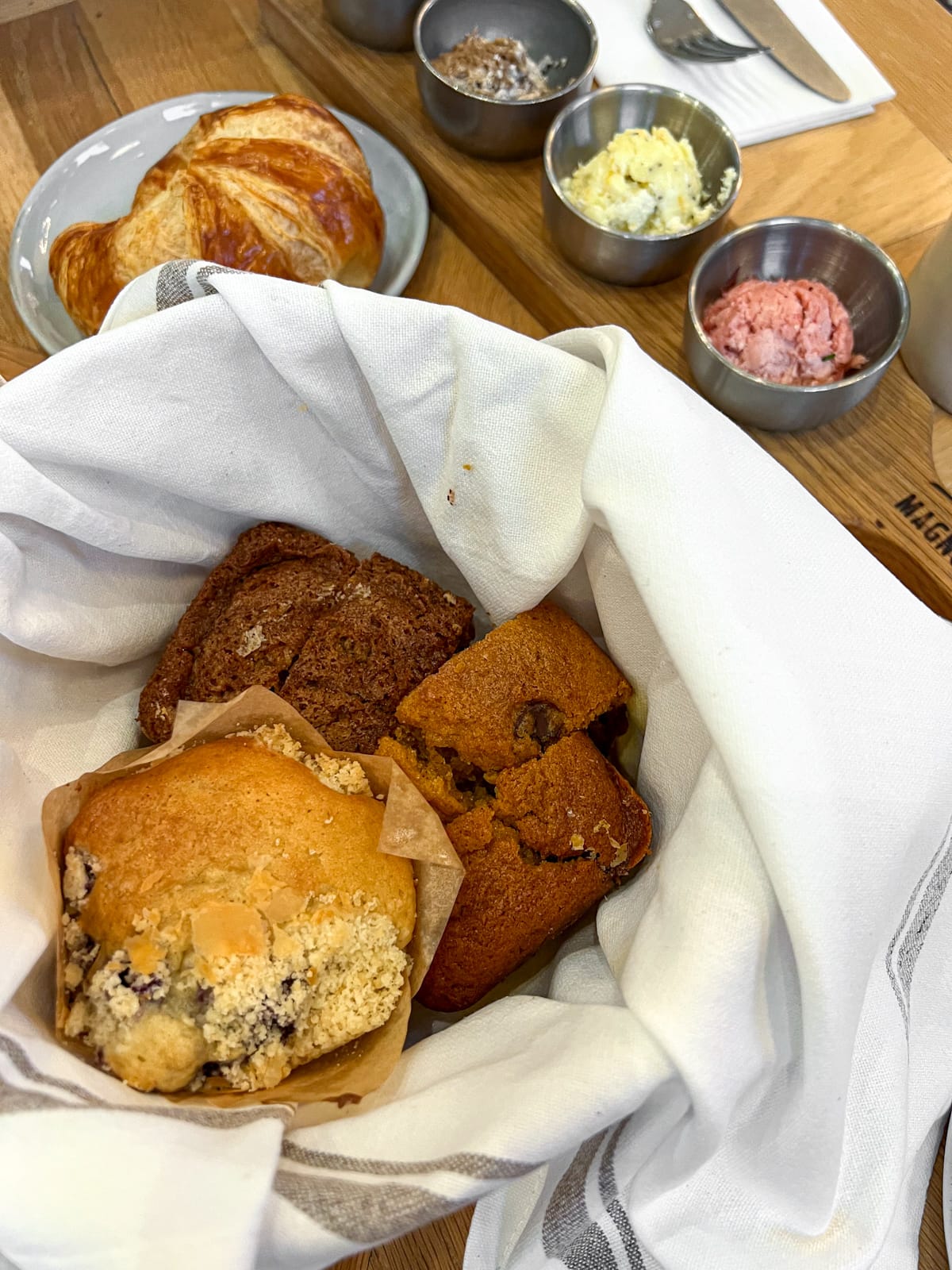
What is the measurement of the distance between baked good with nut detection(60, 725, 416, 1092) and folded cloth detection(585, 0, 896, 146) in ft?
3.95

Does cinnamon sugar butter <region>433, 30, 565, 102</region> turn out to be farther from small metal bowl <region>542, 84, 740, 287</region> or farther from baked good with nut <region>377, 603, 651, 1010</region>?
baked good with nut <region>377, 603, 651, 1010</region>

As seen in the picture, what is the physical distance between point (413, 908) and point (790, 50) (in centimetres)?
140

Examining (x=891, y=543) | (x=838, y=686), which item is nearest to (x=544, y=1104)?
(x=838, y=686)

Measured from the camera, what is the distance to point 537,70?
4.65ft

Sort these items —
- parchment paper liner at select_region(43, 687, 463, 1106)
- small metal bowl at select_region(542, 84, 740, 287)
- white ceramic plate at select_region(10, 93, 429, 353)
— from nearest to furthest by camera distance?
parchment paper liner at select_region(43, 687, 463, 1106)
small metal bowl at select_region(542, 84, 740, 287)
white ceramic plate at select_region(10, 93, 429, 353)

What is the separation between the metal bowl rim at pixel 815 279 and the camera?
110 cm

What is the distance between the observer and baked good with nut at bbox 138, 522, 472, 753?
2.84 ft

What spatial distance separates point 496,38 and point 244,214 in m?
0.56

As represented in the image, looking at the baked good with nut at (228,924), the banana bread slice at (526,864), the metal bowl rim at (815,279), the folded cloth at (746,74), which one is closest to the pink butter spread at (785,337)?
the metal bowl rim at (815,279)

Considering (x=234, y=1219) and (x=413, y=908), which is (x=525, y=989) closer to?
(x=413, y=908)

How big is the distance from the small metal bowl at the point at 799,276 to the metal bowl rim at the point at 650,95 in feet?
0.16

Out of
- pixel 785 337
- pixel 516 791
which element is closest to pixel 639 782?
pixel 516 791

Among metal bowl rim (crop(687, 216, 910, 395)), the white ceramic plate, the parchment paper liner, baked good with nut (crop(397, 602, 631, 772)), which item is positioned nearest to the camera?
the parchment paper liner

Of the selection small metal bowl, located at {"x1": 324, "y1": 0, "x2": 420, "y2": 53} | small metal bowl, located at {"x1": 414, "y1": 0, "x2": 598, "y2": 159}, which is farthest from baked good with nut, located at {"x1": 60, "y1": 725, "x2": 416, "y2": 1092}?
small metal bowl, located at {"x1": 324, "y1": 0, "x2": 420, "y2": 53}
